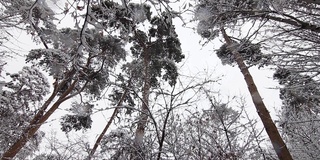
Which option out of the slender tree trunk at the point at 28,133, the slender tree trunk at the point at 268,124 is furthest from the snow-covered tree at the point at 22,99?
the slender tree trunk at the point at 268,124

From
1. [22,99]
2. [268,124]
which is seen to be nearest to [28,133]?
[22,99]

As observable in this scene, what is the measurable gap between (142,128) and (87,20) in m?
4.27

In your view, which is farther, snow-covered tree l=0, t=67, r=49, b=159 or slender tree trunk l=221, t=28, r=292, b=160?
snow-covered tree l=0, t=67, r=49, b=159

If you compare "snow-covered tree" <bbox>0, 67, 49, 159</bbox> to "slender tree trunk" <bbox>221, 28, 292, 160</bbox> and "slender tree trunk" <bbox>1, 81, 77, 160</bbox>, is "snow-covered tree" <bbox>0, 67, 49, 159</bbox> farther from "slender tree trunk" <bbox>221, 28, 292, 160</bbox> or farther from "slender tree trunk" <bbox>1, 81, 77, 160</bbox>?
"slender tree trunk" <bbox>221, 28, 292, 160</bbox>

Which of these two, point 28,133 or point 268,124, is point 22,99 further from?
point 268,124

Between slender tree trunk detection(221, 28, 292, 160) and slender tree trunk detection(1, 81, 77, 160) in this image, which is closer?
slender tree trunk detection(221, 28, 292, 160)

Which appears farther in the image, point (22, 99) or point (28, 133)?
point (22, 99)

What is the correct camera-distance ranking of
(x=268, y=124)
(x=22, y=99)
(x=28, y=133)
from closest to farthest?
1. (x=268, y=124)
2. (x=28, y=133)
3. (x=22, y=99)

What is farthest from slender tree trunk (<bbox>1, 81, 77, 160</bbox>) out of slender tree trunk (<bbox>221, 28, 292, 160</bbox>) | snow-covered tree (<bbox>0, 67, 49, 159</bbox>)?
slender tree trunk (<bbox>221, 28, 292, 160</bbox>)

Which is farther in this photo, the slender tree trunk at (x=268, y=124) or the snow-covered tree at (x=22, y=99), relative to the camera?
the snow-covered tree at (x=22, y=99)

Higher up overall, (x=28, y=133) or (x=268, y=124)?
(x=268, y=124)

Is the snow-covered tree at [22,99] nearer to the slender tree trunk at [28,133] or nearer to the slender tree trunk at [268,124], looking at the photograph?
the slender tree trunk at [28,133]

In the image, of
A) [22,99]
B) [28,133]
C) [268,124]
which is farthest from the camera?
[22,99]

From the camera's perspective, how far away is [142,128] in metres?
5.94
